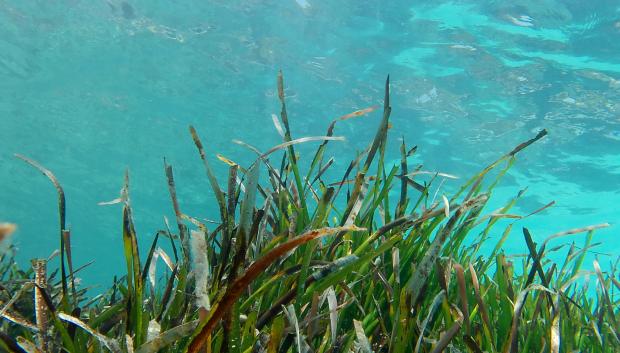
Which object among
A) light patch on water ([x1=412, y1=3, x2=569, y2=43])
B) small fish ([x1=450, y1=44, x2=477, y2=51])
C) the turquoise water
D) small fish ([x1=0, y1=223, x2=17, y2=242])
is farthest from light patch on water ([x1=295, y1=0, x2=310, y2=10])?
small fish ([x1=0, y1=223, x2=17, y2=242])

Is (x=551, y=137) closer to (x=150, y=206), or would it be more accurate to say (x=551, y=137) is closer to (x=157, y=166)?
(x=157, y=166)

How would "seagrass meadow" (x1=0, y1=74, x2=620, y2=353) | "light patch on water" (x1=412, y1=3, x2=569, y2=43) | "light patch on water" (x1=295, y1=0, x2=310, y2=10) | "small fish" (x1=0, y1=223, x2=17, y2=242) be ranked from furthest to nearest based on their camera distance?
"light patch on water" (x1=295, y1=0, x2=310, y2=10) → "light patch on water" (x1=412, y1=3, x2=569, y2=43) → "seagrass meadow" (x1=0, y1=74, x2=620, y2=353) → "small fish" (x1=0, y1=223, x2=17, y2=242)

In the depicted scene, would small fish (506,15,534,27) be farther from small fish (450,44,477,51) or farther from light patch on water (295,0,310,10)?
light patch on water (295,0,310,10)

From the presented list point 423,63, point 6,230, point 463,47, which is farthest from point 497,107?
point 6,230

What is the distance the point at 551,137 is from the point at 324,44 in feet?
34.1

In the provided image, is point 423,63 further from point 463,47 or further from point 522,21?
point 522,21

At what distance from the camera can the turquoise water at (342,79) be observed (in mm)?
14141

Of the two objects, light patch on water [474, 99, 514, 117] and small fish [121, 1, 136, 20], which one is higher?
small fish [121, 1, 136, 20]

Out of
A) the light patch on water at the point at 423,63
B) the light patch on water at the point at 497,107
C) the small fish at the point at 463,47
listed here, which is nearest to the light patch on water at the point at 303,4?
the light patch on water at the point at 423,63

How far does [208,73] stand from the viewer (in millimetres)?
19391

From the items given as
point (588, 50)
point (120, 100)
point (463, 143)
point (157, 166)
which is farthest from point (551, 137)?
point (157, 166)

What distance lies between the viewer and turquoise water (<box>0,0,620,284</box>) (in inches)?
557

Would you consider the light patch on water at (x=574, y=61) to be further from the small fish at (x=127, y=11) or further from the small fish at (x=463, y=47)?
the small fish at (x=127, y=11)

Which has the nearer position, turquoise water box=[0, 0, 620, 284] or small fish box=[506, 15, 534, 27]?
small fish box=[506, 15, 534, 27]
